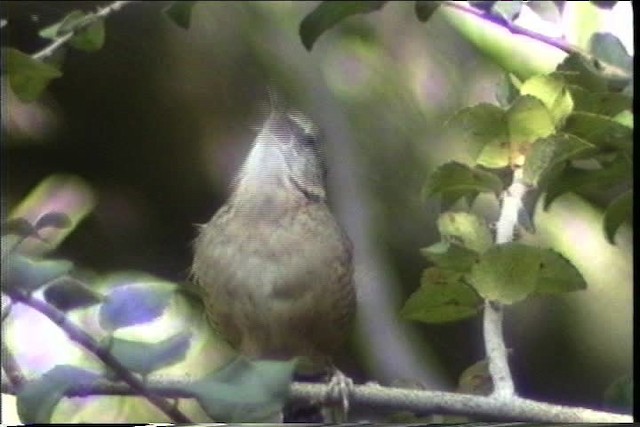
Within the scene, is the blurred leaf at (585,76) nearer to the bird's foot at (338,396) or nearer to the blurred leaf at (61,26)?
the bird's foot at (338,396)

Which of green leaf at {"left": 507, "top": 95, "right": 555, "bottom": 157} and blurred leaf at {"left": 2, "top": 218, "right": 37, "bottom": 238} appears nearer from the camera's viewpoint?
green leaf at {"left": 507, "top": 95, "right": 555, "bottom": 157}

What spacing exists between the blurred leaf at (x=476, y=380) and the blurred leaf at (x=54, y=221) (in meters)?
0.72

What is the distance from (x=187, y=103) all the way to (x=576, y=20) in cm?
67

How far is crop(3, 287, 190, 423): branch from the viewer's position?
1607 mm

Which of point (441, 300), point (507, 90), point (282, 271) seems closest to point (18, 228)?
point (282, 271)

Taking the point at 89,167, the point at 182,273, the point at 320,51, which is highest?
the point at 320,51

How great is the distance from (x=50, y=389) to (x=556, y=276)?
87cm

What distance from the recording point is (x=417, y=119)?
1613 millimetres

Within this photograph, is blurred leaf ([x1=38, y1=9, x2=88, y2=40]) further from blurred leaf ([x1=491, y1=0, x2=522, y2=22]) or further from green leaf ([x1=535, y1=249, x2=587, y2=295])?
green leaf ([x1=535, y1=249, x2=587, y2=295])

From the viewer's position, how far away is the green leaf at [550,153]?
154cm

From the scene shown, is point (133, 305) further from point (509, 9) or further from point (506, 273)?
point (509, 9)

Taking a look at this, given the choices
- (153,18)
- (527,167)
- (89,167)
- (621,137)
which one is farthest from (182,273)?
(621,137)

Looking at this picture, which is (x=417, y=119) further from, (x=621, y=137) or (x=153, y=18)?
(x=153, y=18)

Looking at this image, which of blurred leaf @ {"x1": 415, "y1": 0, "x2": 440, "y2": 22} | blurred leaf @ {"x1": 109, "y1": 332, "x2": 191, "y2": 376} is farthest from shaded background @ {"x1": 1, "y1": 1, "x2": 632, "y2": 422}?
blurred leaf @ {"x1": 109, "y1": 332, "x2": 191, "y2": 376}
